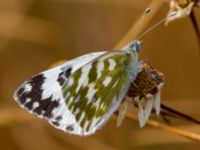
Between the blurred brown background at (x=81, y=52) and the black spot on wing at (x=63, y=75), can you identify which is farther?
the blurred brown background at (x=81, y=52)

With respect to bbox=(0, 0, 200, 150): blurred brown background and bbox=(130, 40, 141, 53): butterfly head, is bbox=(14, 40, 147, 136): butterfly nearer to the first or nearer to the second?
bbox=(130, 40, 141, 53): butterfly head

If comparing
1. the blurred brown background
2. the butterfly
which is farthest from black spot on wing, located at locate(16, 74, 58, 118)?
the blurred brown background

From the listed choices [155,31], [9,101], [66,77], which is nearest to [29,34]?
[9,101]

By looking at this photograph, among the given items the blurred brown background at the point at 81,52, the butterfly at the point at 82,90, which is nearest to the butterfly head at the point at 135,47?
the butterfly at the point at 82,90

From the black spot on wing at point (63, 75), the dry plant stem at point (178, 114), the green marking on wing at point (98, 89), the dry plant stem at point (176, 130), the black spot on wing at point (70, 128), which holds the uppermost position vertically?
the black spot on wing at point (63, 75)

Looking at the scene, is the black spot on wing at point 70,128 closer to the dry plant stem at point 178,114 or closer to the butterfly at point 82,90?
the butterfly at point 82,90

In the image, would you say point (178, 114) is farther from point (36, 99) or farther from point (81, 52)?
point (81, 52)

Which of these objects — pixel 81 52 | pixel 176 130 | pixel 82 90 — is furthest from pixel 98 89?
pixel 81 52
